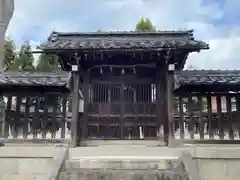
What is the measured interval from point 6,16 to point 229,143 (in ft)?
79.2

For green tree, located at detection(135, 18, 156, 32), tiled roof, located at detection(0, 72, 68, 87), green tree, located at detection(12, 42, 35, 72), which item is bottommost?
tiled roof, located at detection(0, 72, 68, 87)

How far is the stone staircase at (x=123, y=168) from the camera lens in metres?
7.57

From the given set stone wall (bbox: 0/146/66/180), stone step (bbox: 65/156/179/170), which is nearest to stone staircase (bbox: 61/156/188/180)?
stone step (bbox: 65/156/179/170)

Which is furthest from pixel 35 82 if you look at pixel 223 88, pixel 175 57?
pixel 223 88

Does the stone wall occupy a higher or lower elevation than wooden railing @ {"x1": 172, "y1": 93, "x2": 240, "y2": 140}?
lower

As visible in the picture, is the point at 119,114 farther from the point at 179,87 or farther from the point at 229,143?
the point at 229,143

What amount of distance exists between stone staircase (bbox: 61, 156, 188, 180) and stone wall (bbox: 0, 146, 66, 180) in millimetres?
751

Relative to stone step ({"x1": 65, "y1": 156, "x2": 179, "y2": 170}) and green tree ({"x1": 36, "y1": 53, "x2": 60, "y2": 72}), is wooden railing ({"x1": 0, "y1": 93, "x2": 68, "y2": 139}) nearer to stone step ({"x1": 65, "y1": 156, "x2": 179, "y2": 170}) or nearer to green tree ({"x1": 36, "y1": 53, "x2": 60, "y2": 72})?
stone step ({"x1": 65, "y1": 156, "x2": 179, "y2": 170})

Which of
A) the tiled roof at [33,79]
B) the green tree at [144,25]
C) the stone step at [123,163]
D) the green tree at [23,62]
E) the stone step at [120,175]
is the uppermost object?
the green tree at [144,25]

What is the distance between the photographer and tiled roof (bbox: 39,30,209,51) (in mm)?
9047

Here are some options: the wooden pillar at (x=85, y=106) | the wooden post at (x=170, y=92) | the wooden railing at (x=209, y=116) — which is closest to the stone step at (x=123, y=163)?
the wooden post at (x=170, y=92)

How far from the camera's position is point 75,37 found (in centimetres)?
1184

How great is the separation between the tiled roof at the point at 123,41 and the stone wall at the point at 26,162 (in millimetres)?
2906

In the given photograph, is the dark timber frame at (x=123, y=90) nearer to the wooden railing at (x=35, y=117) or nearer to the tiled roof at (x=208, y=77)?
the tiled roof at (x=208, y=77)
